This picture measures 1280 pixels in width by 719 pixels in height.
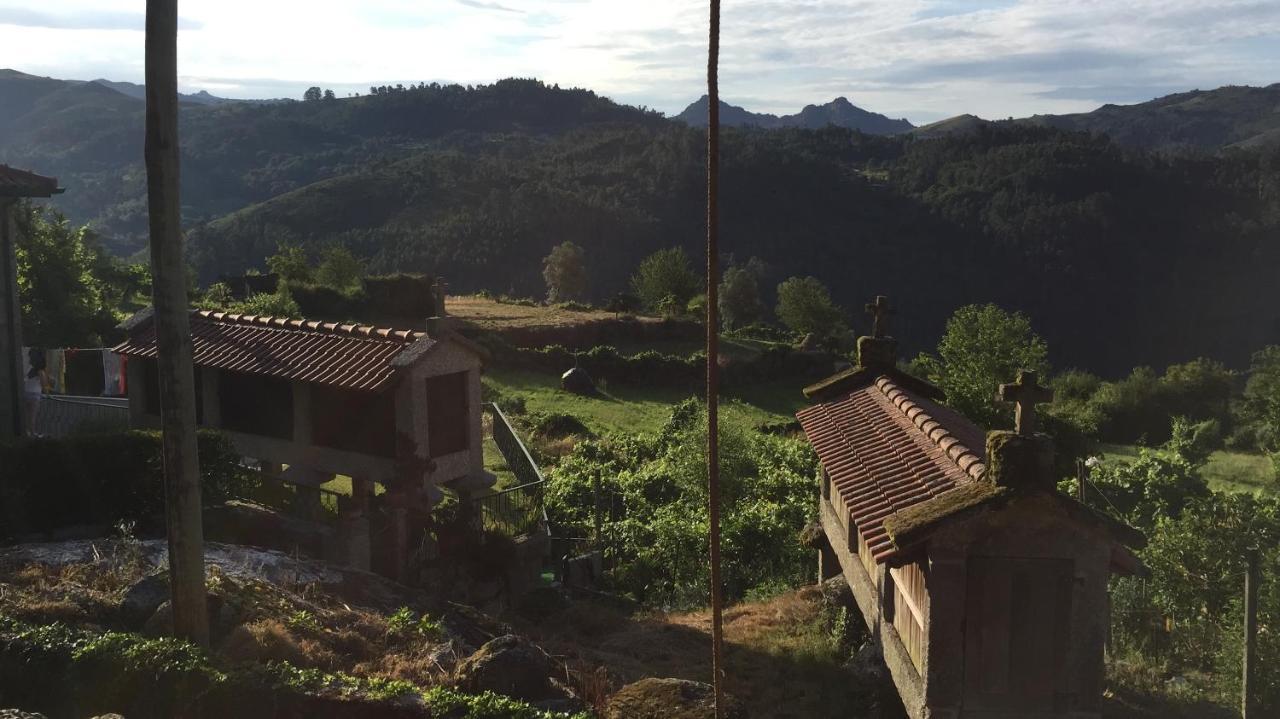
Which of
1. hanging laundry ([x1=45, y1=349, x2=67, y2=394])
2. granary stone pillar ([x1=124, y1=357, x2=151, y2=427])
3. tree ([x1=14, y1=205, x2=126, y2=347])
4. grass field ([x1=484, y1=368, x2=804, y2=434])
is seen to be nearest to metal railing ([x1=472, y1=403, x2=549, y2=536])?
granary stone pillar ([x1=124, y1=357, x2=151, y2=427])

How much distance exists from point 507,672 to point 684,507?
43.1 feet

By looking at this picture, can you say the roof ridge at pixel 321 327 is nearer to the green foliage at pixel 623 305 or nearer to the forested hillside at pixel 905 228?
the green foliage at pixel 623 305

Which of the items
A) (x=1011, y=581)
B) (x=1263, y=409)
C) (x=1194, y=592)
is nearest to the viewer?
(x=1011, y=581)

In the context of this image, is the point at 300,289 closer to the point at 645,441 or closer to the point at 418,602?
the point at 645,441

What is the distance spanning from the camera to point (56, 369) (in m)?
26.5

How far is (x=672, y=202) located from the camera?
128250 mm

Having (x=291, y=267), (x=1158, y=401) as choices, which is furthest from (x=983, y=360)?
(x=291, y=267)

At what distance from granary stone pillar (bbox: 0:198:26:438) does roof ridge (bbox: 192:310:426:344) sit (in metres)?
2.76

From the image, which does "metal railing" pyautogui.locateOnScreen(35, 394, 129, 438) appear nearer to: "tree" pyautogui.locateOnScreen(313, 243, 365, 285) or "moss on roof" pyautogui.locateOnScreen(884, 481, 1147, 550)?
"moss on roof" pyautogui.locateOnScreen(884, 481, 1147, 550)

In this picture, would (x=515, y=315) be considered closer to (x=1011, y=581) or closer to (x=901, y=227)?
(x=1011, y=581)

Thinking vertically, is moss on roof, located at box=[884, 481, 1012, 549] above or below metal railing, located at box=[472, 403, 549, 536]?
above

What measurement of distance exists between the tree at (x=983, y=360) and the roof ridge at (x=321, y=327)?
15.8 m

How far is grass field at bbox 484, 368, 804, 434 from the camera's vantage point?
35.2 m

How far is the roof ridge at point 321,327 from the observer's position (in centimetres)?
1500
